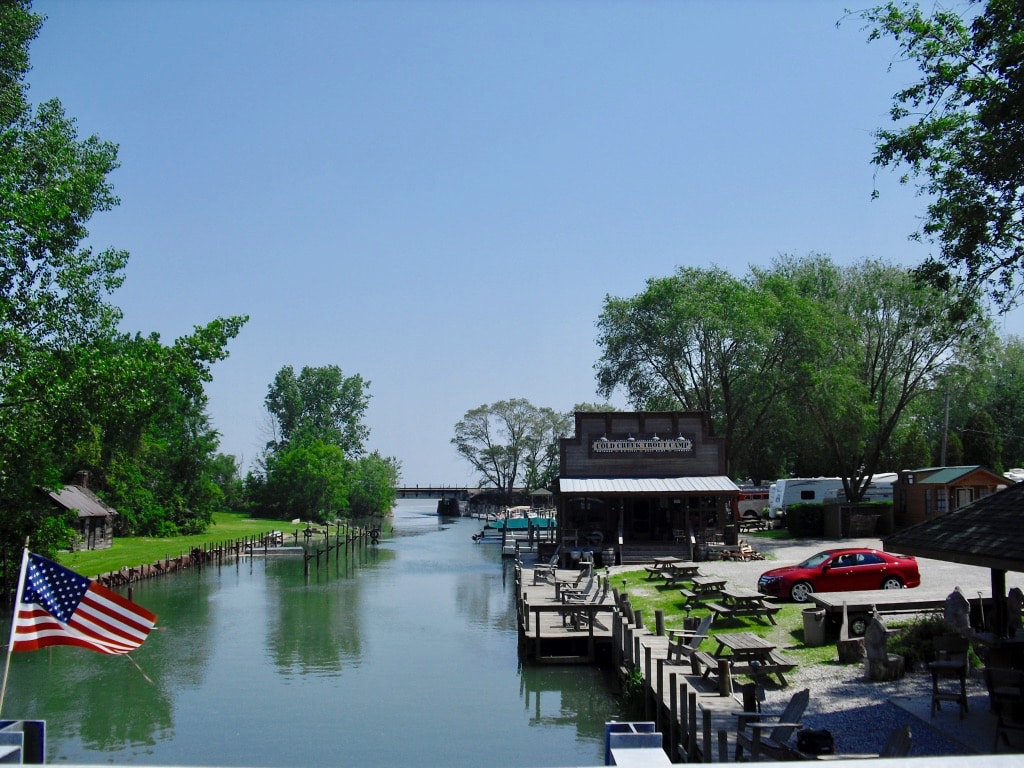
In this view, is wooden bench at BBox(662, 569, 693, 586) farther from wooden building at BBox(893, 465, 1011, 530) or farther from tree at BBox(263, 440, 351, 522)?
tree at BBox(263, 440, 351, 522)

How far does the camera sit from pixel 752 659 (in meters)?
18.3

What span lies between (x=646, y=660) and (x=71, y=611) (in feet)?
38.2

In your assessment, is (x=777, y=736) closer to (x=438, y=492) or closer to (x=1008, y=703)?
(x=1008, y=703)

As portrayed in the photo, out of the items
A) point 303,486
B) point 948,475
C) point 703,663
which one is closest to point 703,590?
point 703,663

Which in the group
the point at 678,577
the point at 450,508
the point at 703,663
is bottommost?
the point at 450,508

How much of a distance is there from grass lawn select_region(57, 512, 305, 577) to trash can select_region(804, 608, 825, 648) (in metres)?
33.0

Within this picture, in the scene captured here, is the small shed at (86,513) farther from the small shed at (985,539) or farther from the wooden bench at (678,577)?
the small shed at (985,539)

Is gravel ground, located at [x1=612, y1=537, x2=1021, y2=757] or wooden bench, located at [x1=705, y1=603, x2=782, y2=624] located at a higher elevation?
wooden bench, located at [x1=705, y1=603, x2=782, y2=624]

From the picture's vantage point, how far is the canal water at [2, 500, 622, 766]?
735 inches

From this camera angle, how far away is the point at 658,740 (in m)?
5.45

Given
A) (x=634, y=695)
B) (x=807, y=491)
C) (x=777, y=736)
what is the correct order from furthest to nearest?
(x=807, y=491), (x=634, y=695), (x=777, y=736)

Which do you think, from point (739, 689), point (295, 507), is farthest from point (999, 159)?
point (295, 507)

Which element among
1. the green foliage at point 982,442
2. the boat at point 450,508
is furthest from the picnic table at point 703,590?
the boat at point 450,508

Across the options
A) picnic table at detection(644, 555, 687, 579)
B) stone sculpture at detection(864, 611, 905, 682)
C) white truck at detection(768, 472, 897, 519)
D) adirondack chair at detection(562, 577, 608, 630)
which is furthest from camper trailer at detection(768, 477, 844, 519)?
stone sculpture at detection(864, 611, 905, 682)
